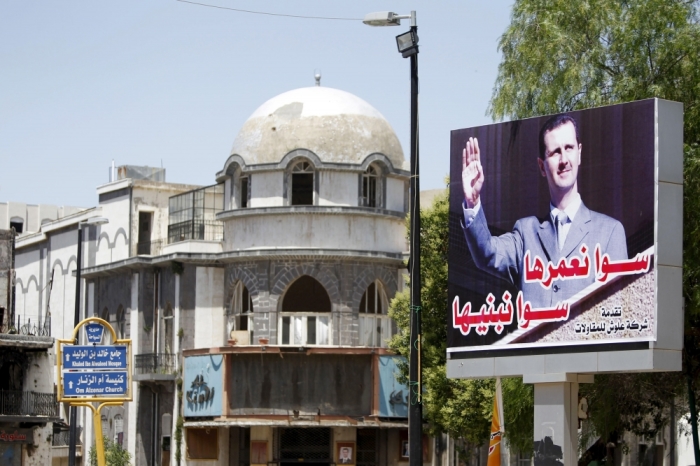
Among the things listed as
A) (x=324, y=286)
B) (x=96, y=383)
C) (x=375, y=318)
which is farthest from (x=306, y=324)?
(x=96, y=383)

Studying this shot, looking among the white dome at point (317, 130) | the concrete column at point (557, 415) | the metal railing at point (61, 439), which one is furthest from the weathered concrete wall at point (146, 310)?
the concrete column at point (557, 415)

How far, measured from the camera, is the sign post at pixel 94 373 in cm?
2708

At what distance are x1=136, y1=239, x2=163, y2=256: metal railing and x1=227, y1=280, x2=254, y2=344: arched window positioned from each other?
5.44m

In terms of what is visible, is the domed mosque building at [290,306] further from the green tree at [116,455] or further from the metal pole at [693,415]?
the metal pole at [693,415]

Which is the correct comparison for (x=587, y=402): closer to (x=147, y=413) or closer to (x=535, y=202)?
(x=535, y=202)

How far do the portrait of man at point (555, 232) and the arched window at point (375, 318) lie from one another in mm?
22615

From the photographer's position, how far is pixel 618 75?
30.3 metres

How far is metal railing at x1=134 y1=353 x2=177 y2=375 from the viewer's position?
164 feet

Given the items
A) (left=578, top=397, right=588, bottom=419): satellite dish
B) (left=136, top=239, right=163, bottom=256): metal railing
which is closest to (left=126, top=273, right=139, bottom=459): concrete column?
(left=136, top=239, right=163, bottom=256): metal railing

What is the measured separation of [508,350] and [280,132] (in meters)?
24.2

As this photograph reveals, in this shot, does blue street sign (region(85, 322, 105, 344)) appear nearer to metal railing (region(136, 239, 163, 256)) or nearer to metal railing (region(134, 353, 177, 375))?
metal railing (region(134, 353, 177, 375))

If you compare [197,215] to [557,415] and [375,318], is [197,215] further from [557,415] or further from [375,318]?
[557,415]

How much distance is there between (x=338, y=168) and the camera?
4734 centimetres

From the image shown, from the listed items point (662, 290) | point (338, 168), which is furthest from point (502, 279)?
point (338, 168)
